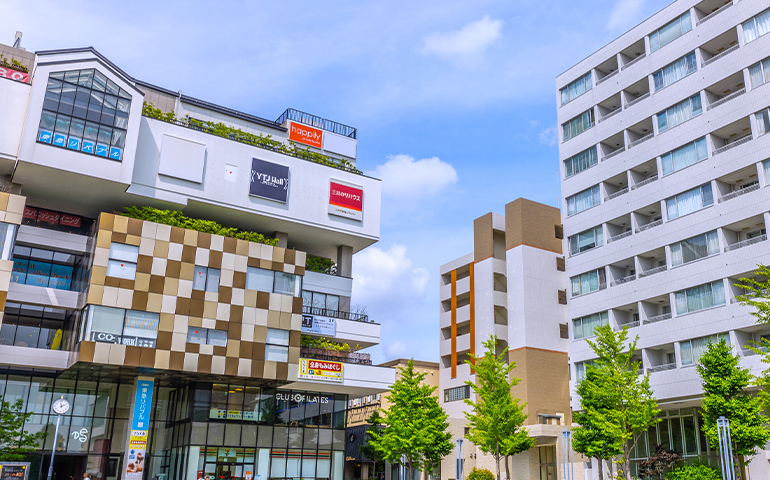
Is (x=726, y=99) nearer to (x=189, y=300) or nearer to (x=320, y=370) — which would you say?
(x=320, y=370)

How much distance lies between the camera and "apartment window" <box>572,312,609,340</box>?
2167 inches

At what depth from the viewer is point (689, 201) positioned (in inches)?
1938

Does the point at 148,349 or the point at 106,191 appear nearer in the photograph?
the point at 148,349

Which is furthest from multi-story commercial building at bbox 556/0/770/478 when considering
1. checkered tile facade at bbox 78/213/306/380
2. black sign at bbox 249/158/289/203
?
checkered tile facade at bbox 78/213/306/380

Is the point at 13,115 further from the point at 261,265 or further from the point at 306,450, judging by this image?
the point at 306,450

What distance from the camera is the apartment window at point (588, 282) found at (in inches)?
2216

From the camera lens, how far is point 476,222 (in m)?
70.3

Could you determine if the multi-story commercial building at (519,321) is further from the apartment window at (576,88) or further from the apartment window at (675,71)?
the apartment window at (675,71)

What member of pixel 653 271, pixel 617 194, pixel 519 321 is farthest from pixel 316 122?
pixel 653 271

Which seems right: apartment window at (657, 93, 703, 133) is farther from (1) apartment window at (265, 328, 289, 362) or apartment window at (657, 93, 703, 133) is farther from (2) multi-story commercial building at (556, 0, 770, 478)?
(1) apartment window at (265, 328, 289, 362)

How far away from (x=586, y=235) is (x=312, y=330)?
25.3m

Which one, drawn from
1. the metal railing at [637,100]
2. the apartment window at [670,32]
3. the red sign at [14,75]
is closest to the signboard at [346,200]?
the red sign at [14,75]

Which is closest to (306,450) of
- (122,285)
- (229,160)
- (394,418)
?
(394,418)

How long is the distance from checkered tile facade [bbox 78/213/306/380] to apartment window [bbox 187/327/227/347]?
0.29 meters
